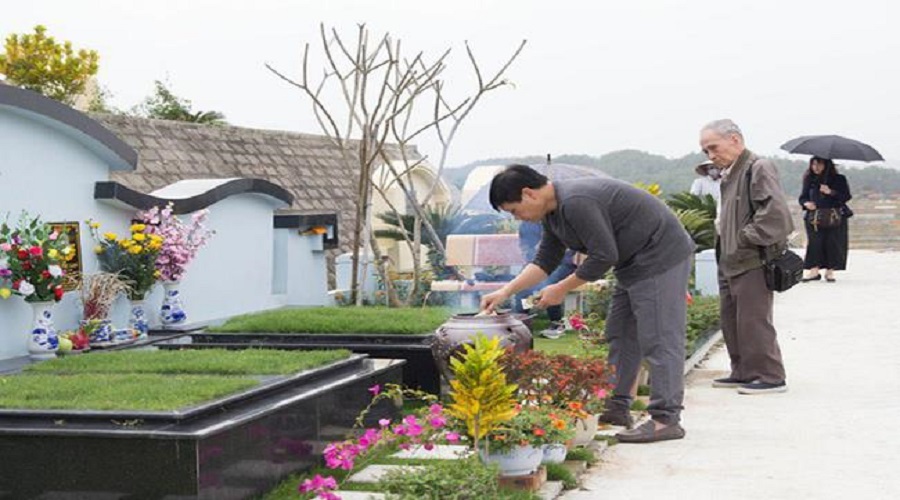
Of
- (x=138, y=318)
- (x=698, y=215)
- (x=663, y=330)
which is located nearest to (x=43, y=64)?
(x=698, y=215)

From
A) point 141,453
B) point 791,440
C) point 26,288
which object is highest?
point 26,288

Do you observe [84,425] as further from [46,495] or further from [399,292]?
[399,292]

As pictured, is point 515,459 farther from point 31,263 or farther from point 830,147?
point 830,147

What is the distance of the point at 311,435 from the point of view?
6266 millimetres

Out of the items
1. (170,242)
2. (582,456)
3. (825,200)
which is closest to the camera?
(582,456)

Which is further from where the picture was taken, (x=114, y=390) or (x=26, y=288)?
(x=26, y=288)

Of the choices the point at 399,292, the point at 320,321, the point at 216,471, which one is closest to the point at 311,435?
the point at 216,471

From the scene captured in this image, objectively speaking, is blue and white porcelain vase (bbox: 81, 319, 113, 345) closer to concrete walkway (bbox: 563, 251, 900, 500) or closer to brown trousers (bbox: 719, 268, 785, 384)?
concrete walkway (bbox: 563, 251, 900, 500)

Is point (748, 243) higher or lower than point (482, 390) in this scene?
higher

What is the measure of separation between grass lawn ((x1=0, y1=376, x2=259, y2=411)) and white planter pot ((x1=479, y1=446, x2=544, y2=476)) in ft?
3.97

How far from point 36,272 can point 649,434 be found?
12.5 ft

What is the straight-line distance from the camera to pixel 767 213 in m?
8.52

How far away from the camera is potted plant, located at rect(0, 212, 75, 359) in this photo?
25.7ft

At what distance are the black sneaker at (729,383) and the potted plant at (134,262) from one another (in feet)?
13.3
